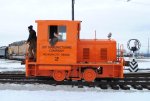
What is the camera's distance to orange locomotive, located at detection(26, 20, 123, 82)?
54.1 feet

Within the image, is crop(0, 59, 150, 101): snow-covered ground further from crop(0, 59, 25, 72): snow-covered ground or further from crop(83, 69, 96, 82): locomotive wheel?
crop(0, 59, 25, 72): snow-covered ground

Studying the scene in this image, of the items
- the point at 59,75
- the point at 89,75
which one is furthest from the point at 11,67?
the point at 89,75

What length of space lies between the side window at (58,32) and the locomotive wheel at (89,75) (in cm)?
180

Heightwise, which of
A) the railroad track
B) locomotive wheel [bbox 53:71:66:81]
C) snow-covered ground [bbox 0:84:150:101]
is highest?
locomotive wheel [bbox 53:71:66:81]

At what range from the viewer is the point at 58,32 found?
16.5 metres

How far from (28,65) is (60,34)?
2043mm

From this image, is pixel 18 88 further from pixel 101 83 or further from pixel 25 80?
pixel 101 83

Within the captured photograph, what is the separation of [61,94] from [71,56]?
106 inches

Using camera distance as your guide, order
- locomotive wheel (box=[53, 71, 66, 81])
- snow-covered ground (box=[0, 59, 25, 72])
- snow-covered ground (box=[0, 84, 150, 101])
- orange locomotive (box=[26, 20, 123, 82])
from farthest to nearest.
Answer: snow-covered ground (box=[0, 59, 25, 72])
locomotive wheel (box=[53, 71, 66, 81])
orange locomotive (box=[26, 20, 123, 82])
snow-covered ground (box=[0, 84, 150, 101])

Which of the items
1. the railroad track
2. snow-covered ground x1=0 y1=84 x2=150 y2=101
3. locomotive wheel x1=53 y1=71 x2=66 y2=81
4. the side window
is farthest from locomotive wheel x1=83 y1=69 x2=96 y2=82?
the side window

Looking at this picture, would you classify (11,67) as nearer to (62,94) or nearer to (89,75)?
(89,75)

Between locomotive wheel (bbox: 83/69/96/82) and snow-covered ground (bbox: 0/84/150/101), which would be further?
locomotive wheel (bbox: 83/69/96/82)

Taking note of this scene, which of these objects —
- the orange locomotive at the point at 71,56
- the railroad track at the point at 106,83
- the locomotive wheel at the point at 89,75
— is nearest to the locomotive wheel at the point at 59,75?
the orange locomotive at the point at 71,56

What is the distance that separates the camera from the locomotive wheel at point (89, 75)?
16812 millimetres
